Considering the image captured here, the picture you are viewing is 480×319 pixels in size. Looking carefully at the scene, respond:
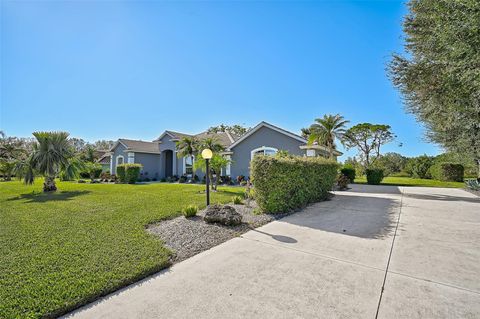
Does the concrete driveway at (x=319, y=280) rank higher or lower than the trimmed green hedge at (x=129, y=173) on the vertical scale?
lower

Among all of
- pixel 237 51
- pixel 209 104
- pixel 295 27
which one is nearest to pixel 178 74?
pixel 237 51

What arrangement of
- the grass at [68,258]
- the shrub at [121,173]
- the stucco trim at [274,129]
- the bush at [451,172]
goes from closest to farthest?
the grass at [68,258]
the stucco trim at [274,129]
the shrub at [121,173]
the bush at [451,172]

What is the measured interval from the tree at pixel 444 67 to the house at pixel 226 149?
6610mm

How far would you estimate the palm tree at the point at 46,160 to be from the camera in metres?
13.1

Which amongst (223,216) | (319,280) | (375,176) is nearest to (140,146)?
(223,216)

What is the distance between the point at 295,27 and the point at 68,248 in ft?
37.5

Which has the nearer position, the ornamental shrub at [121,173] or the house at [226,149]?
the house at [226,149]

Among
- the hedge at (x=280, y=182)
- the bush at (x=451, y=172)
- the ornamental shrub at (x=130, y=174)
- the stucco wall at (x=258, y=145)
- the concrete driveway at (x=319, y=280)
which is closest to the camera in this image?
the concrete driveway at (x=319, y=280)

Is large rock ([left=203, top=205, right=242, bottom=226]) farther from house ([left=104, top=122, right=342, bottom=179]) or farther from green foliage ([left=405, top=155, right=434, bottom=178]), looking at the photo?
green foliage ([left=405, top=155, right=434, bottom=178])

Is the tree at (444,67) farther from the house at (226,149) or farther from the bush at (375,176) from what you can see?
the bush at (375,176)

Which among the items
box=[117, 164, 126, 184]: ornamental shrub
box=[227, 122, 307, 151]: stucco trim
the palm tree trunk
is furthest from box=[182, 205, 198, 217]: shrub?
box=[117, 164, 126, 184]: ornamental shrub

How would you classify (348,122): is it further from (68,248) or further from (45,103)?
(45,103)

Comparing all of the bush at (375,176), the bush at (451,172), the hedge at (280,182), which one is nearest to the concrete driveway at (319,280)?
the hedge at (280,182)

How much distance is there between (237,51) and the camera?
36.9ft
